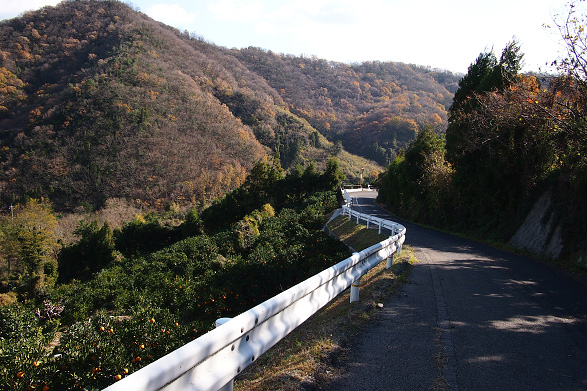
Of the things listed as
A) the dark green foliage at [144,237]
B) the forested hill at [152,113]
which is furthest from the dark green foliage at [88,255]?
the forested hill at [152,113]

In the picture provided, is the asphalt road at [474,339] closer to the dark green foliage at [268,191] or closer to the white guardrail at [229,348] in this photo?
the white guardrail at [229,348]

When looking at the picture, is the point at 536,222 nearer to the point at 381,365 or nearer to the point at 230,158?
the point at 381,365

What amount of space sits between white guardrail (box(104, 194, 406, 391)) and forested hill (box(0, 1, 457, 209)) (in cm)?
7613

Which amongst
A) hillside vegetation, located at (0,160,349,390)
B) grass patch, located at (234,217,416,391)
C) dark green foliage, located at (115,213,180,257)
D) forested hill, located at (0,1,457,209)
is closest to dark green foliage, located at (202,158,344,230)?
hillside vegetation, located at (0,160,349,390)

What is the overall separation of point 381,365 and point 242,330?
1638mm

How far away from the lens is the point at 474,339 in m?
4.57

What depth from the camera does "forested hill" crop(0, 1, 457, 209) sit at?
77.4 meters

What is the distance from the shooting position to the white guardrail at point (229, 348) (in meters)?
2.13

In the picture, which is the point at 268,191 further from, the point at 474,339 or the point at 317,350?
the point at 317,350

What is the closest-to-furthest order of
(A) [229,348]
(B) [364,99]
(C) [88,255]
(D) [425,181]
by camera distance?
1. (A) [229,348]
2. (D) [425,181]
3. (C) [88,255]
4. (B) [364,99]

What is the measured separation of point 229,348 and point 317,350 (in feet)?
4.88

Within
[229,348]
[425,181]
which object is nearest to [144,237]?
[425,181]

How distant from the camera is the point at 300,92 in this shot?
6678 inches

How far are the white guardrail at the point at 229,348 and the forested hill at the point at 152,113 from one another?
76.1 meters
